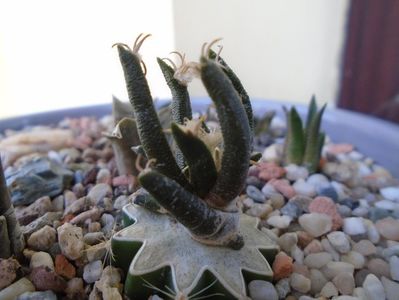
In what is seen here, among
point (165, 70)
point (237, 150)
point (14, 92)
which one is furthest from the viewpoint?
point (14, 92)

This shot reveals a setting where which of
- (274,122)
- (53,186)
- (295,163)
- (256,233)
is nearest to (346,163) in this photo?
(295,163)

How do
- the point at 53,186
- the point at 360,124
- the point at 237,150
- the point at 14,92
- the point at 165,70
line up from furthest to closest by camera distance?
the point at 14,92
the point at 360,124
the point at 53,186
the point at 165,70
the point at 237,150

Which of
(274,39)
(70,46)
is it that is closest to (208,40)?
(274,39)

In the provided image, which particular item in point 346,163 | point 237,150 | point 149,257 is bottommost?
point 346,163

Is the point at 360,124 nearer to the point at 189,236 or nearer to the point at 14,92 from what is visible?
the point at 189,236

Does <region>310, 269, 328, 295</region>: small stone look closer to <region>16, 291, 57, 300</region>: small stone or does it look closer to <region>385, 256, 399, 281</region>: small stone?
<region>385, 256, 399, 281</region>: small stone

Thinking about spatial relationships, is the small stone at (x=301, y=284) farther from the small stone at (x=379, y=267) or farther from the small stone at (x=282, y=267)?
the small stone at (x=379, y=267)

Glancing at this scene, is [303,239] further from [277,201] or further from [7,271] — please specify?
[7,271]
